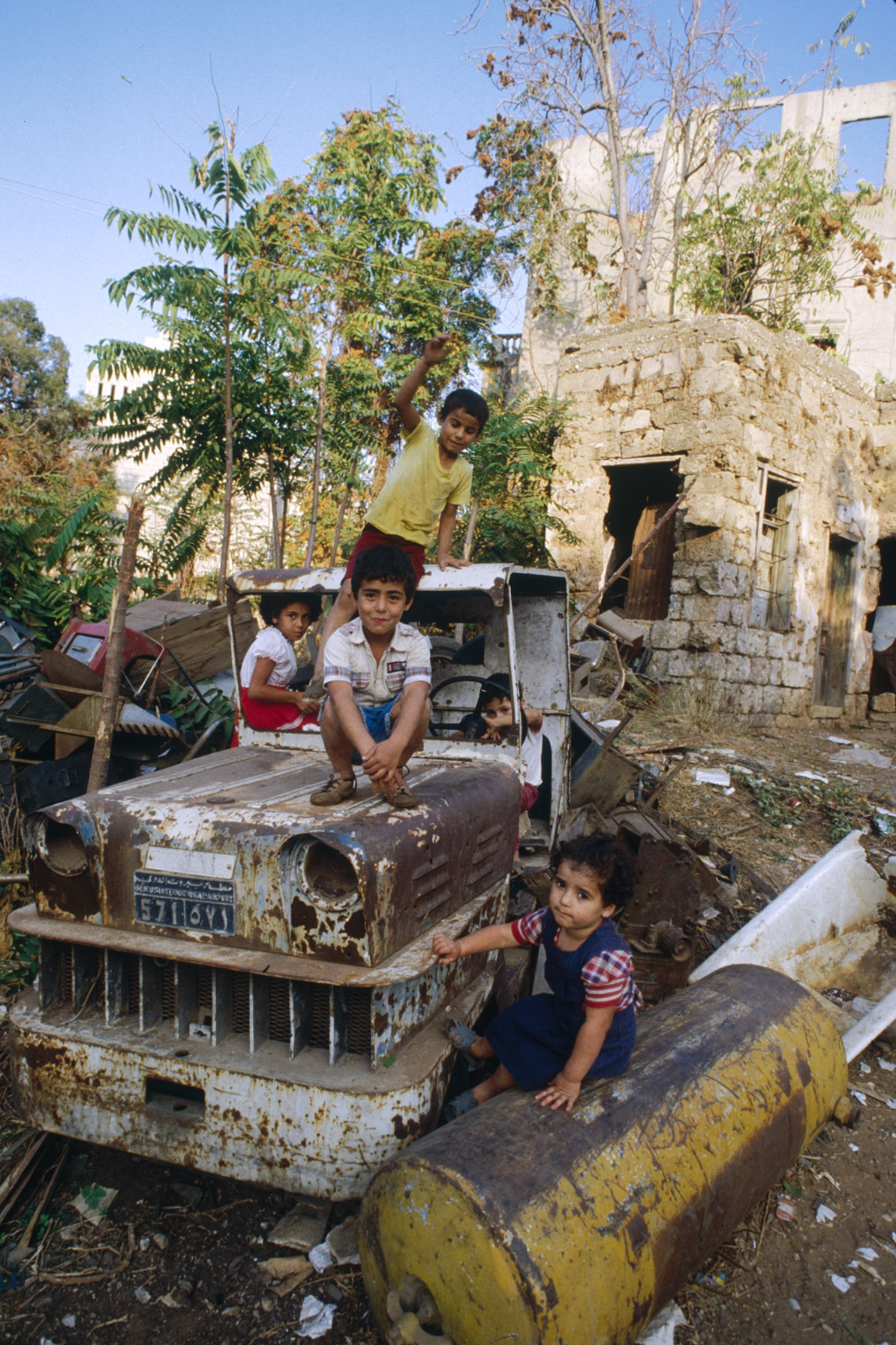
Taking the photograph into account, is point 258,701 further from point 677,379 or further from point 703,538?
point 677,379

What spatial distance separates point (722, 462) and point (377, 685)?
7.36 metres

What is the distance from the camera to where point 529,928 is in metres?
2.41

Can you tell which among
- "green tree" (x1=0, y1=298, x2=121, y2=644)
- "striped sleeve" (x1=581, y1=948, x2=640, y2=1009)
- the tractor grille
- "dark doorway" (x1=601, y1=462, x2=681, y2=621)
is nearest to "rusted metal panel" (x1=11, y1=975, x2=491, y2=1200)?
the tractor grille

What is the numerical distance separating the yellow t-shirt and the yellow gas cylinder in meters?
2.74

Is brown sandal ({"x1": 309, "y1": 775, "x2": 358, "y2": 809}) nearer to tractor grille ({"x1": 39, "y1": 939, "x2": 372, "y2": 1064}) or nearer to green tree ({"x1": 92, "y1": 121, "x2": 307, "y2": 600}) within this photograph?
tractor grille ({"x1": 39, "y1": 939, "x2": 372, "y2": 1064})

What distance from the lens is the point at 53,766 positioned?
4.70 m

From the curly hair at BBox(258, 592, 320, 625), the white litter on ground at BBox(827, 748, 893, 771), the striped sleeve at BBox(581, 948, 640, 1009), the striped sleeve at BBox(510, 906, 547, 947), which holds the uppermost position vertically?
the curly hair at BBox(258, 592, 320, 625)

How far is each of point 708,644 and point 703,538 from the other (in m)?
1.21

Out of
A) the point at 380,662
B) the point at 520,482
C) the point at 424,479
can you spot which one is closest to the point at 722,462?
the point at 520,482

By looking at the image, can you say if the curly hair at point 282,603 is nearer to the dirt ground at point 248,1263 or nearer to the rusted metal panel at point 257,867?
the rusted metal panel at point 257,867

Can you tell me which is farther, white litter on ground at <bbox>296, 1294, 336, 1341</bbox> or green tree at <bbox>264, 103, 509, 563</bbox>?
green tree at <bbox>264, 103, 509, 563</bbox>

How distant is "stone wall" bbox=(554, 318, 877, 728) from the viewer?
30.6 ft

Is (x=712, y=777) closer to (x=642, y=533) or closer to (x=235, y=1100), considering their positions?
(x=642, y=533)

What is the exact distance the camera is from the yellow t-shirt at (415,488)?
431 cm
